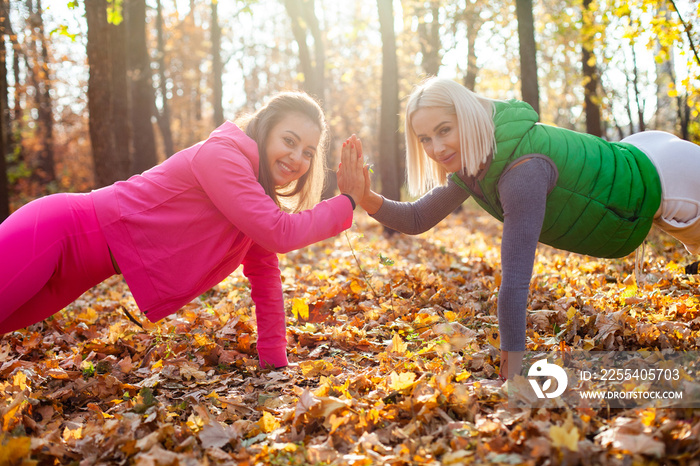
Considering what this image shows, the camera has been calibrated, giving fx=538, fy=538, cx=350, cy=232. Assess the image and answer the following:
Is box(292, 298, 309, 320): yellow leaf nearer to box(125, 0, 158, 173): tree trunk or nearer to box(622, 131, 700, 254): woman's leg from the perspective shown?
box(622, 131, 700, 254): woman's leg

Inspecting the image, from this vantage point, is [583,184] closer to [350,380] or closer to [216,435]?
[350,380]

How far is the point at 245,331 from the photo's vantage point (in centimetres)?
390

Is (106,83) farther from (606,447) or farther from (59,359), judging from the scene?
(606,447)

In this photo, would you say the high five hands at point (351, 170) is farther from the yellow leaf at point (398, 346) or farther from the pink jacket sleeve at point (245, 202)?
the yellow leaf at point (398, 346)

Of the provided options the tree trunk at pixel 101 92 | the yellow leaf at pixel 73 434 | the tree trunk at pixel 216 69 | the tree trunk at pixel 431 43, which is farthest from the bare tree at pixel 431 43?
the yellow leaf at pixel 73 434

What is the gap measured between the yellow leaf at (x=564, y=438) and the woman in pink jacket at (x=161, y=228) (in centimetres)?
144

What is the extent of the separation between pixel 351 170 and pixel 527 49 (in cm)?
550

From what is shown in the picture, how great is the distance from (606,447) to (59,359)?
10.7 ft

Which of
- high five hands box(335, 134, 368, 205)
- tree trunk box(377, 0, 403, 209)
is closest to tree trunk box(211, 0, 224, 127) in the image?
tree trunk box(377, 0, 403, 209)

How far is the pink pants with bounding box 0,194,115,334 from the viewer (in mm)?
2471

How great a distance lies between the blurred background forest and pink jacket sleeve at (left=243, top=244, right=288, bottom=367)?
168 cm

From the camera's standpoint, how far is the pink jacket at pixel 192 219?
2.67 metres

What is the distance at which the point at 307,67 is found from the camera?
41.2ft

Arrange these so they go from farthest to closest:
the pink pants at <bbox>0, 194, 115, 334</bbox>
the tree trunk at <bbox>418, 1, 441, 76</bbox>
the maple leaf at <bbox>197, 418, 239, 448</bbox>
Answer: the tree trunk at <bbox>418, 1, 441, 76</bbox> → the pink pants at <bbox>0, 194, 115, 334</bbox> → the maple leaf at <bbox>197, 418, 239, 448</bbox>
